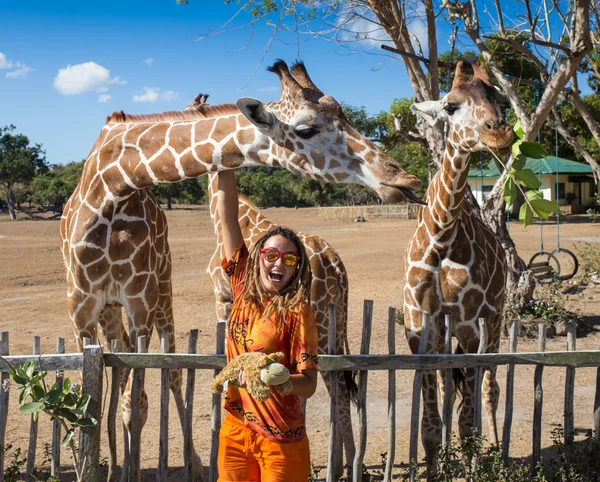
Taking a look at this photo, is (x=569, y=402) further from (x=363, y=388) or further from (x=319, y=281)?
(x=319, y=281)

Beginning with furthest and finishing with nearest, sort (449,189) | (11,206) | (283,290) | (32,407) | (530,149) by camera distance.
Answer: (11,206)
(449,189)
(530,149)
(32,407)
(283,290)

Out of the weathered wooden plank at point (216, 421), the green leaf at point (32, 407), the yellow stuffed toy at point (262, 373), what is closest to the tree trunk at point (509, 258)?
the weathered wooden plank at point (216, 421)

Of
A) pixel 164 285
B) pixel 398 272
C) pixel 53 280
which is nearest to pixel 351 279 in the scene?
pixel 398 272

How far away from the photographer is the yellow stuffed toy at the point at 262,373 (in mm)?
2688

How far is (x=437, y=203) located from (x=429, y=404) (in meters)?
1.51

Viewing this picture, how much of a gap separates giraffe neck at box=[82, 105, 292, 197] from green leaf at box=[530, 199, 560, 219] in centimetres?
156

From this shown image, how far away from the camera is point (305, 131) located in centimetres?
370

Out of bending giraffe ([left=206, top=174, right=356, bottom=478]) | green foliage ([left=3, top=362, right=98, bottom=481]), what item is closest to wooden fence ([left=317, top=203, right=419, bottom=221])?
bending giraffe ([left=206, top=174, right=356, bottom=478])

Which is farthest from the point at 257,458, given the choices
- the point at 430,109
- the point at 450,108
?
the point at 430,109

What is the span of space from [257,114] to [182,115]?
100cm

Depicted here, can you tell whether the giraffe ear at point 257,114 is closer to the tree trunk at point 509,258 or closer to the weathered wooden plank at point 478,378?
the weathered wooden plank at point 478,378

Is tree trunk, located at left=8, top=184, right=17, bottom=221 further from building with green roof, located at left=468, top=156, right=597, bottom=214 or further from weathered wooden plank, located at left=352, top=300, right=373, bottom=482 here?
weathered wooden plank, located at left=352, top=300, right=373, bottom=482

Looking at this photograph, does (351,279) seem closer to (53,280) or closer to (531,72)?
(53,280)

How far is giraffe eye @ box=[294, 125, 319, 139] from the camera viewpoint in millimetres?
3697
